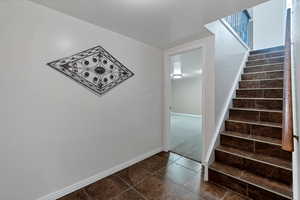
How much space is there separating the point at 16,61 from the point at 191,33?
7.24ft

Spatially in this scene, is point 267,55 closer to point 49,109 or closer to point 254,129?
point 254,129

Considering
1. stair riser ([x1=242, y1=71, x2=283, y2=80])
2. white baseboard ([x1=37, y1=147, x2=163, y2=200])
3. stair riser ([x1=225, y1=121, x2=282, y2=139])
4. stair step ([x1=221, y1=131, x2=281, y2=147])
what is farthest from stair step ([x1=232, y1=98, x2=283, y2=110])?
white baseboard ([x1=37, y1=147, x2=163, y2=200])

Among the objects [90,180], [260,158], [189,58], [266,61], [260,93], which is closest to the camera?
[260,158]

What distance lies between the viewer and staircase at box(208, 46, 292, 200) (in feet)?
5.02

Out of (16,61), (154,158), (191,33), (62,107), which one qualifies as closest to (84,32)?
(16,61)

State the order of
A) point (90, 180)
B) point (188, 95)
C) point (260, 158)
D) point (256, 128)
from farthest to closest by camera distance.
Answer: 1. point (188, 95)
2. point (256, 128)
3. point (90, 180)
4. point (260, 158)

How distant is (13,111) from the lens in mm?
1308

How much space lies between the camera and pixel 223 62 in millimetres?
2379

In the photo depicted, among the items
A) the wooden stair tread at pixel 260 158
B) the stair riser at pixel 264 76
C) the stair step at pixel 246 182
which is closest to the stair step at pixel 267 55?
the stair riser at pixel 264 76

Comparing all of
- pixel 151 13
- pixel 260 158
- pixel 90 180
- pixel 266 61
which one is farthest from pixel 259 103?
pixel 90 180

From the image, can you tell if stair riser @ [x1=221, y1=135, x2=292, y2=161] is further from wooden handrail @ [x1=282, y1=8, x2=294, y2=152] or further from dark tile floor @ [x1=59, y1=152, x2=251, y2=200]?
wooden handrail @ [x1=282, y1=8, x2=294, y2=152]

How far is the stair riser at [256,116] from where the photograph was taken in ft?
6.77

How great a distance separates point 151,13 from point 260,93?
243cm

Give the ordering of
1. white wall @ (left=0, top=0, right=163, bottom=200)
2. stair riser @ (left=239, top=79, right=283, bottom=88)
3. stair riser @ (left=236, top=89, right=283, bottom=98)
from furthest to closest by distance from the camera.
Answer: stair riser @ (left=239, top=79, right=283, bottom=88) < stair riser @ (left=236, top=89, right=283, bottom=98) < white wall @ (left=0, top=0, right=163, bottom=200)
